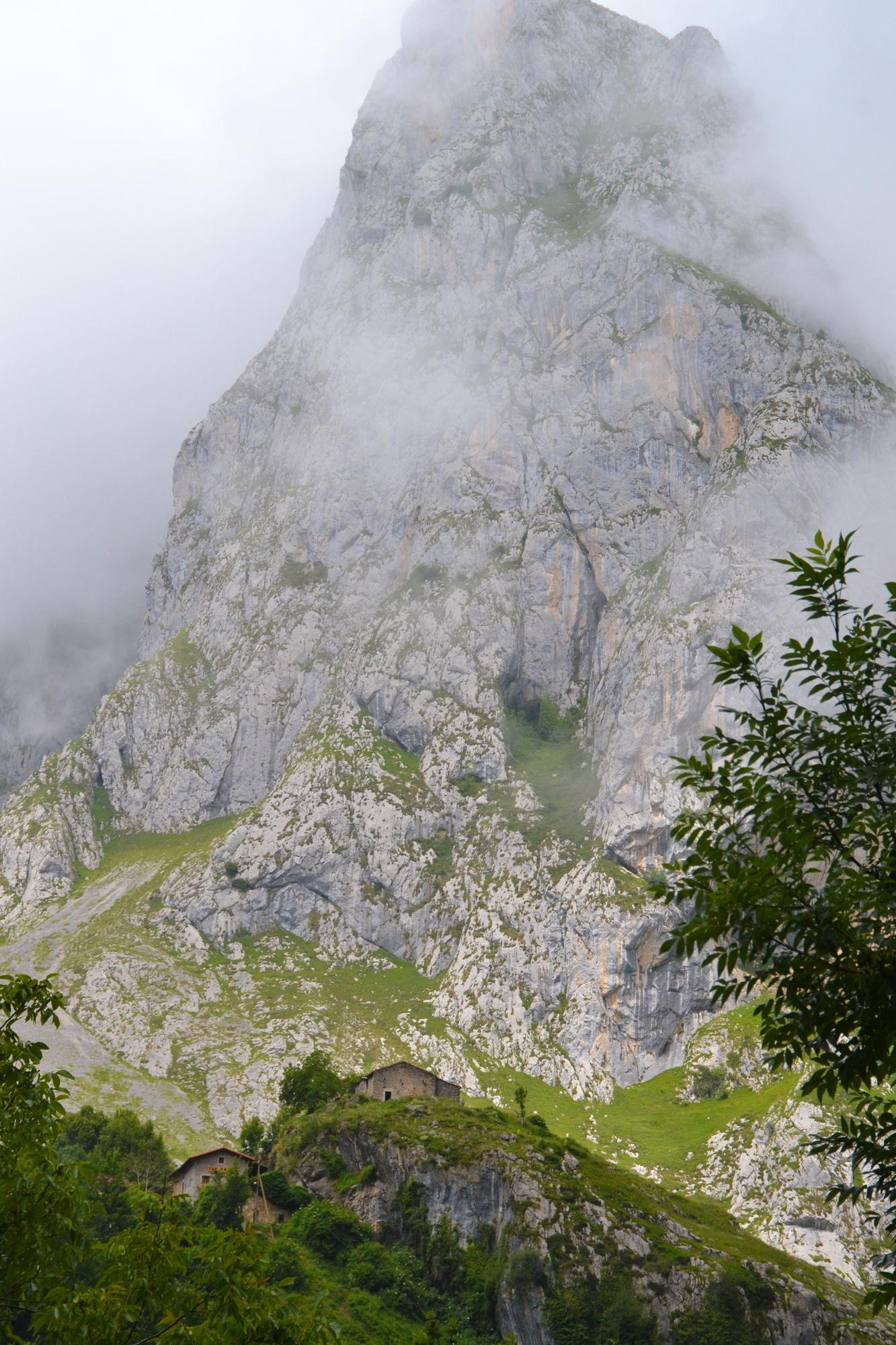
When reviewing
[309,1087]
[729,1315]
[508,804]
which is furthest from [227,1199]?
[508,804]

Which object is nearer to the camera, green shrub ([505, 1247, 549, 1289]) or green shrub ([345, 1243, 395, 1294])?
green shrub ([345, 1243, 395, 1294])

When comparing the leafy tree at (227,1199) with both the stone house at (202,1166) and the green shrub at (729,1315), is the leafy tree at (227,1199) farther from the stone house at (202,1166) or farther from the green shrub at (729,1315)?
the green shrub at (729,1315)

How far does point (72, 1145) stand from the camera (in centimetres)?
7981

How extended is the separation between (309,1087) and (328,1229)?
2895 centimetres

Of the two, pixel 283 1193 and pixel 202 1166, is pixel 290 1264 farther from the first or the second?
pixel 202 1166

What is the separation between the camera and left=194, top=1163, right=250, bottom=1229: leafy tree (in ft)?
218

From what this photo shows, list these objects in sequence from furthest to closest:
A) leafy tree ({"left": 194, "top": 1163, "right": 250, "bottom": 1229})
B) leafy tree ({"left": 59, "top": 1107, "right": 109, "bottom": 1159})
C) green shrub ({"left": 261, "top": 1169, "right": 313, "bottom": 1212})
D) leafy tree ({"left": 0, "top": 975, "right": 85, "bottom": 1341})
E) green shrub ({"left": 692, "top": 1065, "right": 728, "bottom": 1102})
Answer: green shrub ({"left": 692, "top": 1065, "right": 728, "bottom": 1102})
leafy tree ({"left": 59, "top": 1107, "right": 109, "bottom": 1159})
green shrub ({"left": 261, "top": 1169, "right": 313, "bottom": 1212})
leafy tree ({"left": 194, "top": 1163, "right": 250, "bottom": 1229})
leafy tree ({"left": 0, "top": 975, "right": 85, "bottom": 1341})

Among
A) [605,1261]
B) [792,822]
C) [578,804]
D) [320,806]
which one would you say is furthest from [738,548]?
[792,822]

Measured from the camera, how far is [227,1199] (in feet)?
223

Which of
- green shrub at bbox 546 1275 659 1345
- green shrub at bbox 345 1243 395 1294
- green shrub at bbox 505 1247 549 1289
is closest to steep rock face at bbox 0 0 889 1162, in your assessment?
green shrub at bbox 546 1275 659 1345

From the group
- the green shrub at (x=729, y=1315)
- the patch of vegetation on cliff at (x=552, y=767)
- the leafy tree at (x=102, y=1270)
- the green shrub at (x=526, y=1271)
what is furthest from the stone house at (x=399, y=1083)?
the leafy tree at (x=102, y=1270)

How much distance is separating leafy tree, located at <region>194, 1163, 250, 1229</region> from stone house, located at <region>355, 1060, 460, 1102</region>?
80.2ft

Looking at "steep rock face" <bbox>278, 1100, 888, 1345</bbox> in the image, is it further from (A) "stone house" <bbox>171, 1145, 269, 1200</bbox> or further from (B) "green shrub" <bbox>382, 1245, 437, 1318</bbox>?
(B) "green shrub" <bbox>382, 1245, 437, 1318</bbox>

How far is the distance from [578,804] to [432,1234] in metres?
90.5
